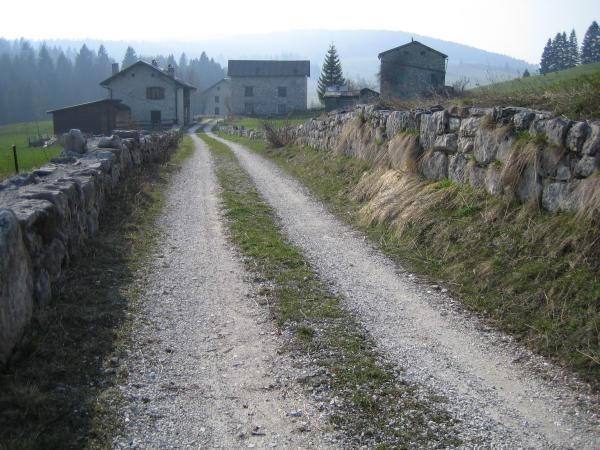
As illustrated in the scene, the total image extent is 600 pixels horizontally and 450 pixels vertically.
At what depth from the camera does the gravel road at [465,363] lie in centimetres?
405

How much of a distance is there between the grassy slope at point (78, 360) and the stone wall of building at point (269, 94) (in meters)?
65.2

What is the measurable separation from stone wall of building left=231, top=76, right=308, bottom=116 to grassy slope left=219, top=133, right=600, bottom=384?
62653mm

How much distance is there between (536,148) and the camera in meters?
7.55

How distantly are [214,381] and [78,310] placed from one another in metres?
2.06

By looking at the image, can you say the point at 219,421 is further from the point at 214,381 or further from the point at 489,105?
the point at 489,105

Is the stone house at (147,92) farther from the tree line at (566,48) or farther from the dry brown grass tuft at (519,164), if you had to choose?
the dry brown grass tuft at (519,164)

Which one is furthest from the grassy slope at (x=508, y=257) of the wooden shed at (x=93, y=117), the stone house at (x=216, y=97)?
the stone house at (x=216, y=97)

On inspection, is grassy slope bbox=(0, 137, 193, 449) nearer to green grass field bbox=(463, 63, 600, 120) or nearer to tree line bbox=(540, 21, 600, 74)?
green grass field bbox=(463, 63, 600, 120)

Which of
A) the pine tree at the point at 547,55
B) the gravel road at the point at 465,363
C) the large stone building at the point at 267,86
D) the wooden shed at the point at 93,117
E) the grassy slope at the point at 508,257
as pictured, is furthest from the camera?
the large stone building at the point at 267,86

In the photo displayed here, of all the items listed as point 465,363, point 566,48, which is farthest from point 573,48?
point 465,363

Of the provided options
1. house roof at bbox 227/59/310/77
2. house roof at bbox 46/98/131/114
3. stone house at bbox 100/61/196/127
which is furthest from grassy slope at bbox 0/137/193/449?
house roof at bbox 227/59/310/77

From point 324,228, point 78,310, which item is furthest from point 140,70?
point 78,310

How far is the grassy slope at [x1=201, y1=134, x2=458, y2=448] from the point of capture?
13.3ft

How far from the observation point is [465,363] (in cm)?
506
